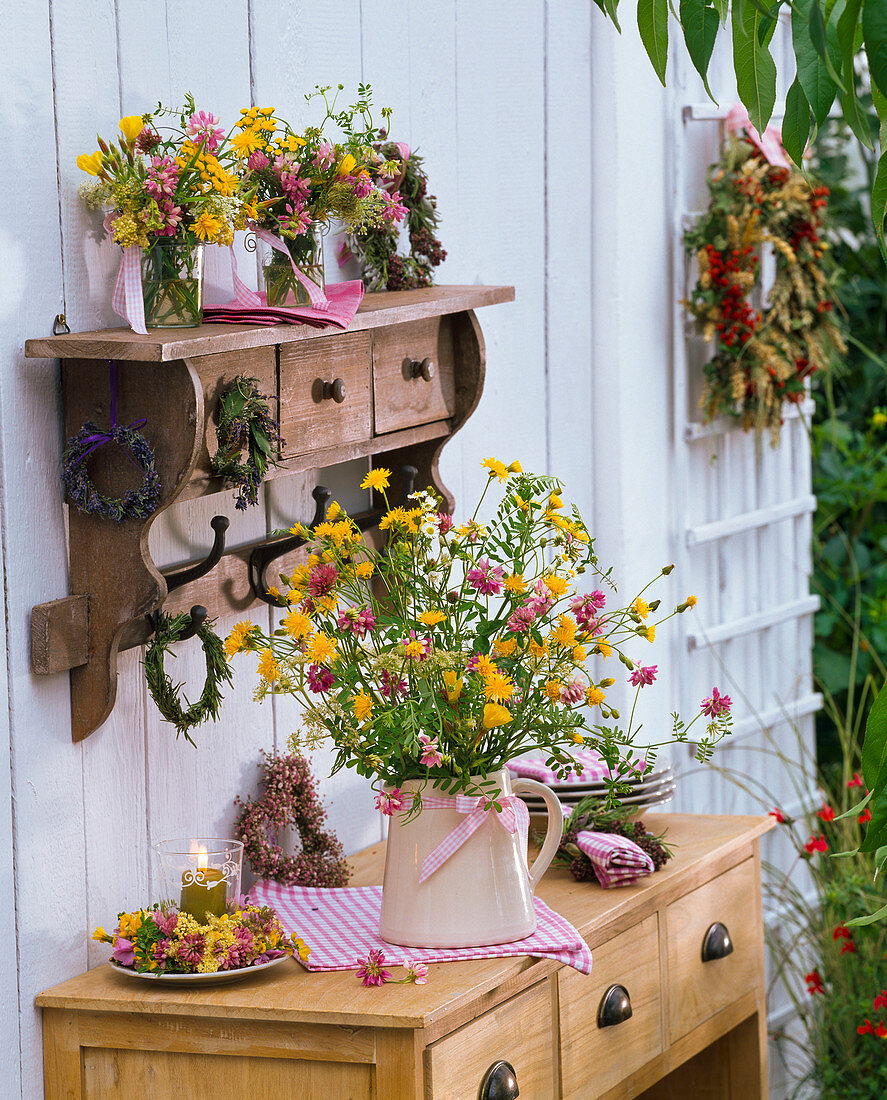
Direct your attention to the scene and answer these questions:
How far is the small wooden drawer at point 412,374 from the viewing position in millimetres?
2152

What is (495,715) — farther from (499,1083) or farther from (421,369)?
(421,369)

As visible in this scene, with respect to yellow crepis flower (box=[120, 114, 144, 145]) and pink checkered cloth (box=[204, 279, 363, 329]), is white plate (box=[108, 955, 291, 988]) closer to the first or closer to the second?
pink checkered cloth (box=[204, 279, 363, 329])

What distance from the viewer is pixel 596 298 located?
3.05 metres

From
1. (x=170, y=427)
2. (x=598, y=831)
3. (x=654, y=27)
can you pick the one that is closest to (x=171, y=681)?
(x=170, y=427)

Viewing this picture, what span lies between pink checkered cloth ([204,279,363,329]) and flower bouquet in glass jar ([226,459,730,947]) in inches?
8.2

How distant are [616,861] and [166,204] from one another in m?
1.08

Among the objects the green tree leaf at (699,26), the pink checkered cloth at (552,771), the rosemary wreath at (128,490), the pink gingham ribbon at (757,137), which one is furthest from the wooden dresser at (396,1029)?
the pink gingham ribbon at (757,137)

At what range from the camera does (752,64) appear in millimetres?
1122

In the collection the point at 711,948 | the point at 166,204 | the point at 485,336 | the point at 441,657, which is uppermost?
the point at 166,204

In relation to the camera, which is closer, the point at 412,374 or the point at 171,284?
the point at 171,284

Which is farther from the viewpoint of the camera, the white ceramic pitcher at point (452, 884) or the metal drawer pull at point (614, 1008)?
the metal drawer pull at point (614, 1008)

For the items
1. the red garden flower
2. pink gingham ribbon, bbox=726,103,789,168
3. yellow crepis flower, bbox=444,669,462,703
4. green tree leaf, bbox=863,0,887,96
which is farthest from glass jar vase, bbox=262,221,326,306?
the red garden flower

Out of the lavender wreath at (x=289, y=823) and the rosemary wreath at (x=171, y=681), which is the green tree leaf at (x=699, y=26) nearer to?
the rosemary wreath at (x=171, y=681)

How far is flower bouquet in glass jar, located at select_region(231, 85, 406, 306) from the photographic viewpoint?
185 centimetres
